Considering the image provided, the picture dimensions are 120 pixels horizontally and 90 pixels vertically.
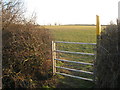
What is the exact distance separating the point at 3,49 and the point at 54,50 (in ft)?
5.43

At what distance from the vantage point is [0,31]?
17.0 feet

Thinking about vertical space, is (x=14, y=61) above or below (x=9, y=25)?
below

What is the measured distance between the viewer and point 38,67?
17.3 ft

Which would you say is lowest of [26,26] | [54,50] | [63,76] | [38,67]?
[63,76]

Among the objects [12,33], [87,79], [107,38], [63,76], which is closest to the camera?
[107,38]

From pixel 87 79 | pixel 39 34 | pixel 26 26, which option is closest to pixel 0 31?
pixel 26 26

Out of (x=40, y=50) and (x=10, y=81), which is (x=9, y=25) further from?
(x=10, y=81)

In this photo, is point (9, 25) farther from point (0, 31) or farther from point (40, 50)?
point (40, 50)

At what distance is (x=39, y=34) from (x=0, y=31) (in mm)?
1282

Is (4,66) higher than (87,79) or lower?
higher

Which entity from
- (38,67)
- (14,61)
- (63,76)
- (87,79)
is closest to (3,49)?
(14,61)

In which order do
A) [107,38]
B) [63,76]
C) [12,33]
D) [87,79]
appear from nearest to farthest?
[107,38], [87,79], [12,33], [63,76]

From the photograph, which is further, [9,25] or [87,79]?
[9,25]

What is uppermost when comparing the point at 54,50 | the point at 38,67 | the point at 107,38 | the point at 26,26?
the point at 26,26
